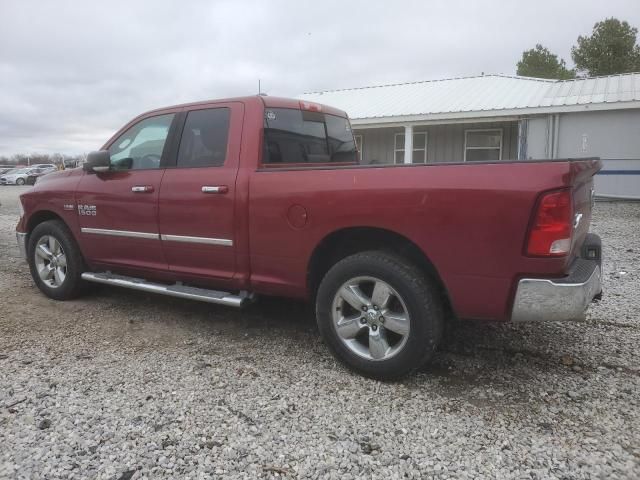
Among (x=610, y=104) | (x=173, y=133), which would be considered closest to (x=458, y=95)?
(x=610, y=104)

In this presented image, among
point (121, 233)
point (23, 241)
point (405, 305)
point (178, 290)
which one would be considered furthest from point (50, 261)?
point (405, 305)

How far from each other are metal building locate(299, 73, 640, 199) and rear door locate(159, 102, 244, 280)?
9.92 m

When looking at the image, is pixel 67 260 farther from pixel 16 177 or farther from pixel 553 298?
pixel 16 177

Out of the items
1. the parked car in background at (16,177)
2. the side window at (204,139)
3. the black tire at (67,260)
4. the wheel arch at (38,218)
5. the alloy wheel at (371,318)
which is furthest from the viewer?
the parked car in background at (16,177)

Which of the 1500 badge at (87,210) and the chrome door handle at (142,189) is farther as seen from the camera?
the 1500 badge at (87,210)

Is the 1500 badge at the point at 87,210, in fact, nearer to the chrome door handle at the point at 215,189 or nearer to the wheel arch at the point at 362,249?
the chrome door handle at the point at 215,189

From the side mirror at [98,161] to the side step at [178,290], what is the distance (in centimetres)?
100

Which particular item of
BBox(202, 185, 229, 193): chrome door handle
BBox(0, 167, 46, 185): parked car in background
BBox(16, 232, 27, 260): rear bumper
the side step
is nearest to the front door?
the side step

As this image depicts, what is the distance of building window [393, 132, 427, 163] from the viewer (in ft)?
57.1

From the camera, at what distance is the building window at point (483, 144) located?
1642cm

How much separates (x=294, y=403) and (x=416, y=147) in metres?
15.7

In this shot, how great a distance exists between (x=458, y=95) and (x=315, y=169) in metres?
14.6

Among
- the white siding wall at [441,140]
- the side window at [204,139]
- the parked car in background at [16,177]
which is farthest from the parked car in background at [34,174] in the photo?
the side window at [204,139]

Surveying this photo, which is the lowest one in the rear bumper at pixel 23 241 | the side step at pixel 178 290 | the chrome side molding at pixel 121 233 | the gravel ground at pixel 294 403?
the gravel ground at pixel 294 403
